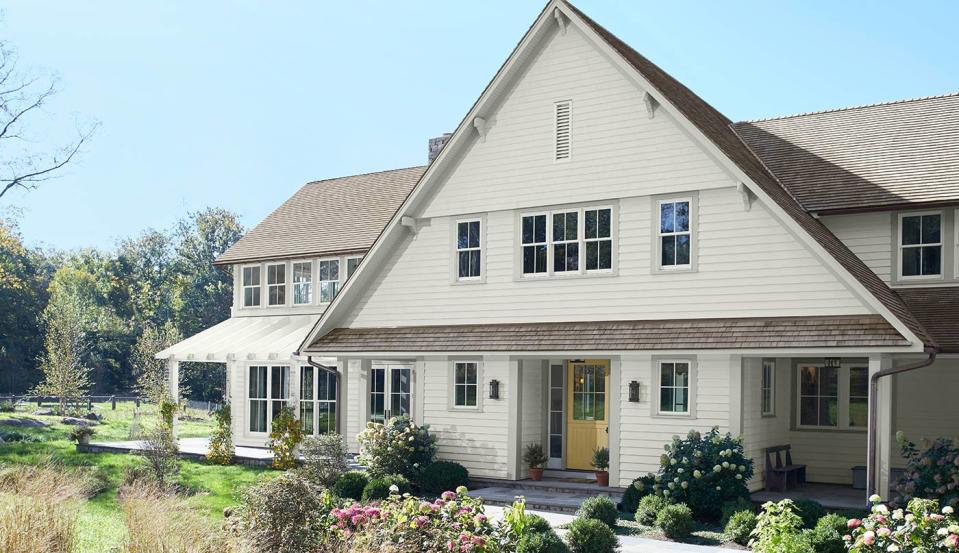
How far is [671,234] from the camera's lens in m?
20.7

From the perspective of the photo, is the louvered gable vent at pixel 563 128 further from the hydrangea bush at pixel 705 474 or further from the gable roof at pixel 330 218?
the gable roof at pixel 330 218

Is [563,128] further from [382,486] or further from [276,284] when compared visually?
[276,284]

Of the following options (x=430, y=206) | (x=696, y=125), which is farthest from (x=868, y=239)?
(x=430, y=206)

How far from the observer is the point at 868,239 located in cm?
2094

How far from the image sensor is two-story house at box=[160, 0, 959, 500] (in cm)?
1927

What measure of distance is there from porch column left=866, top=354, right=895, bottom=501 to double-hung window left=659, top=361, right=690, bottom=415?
3.50m

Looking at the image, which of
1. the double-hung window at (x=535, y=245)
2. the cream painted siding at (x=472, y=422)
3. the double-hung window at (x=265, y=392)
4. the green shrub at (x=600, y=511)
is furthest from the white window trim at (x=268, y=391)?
the green shrub at (x=600, y=511)

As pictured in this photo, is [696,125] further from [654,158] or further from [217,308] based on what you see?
[217,308]

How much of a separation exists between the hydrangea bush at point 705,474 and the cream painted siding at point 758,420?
1002mm

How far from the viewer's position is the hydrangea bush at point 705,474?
18031mm

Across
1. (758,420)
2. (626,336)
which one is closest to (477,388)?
(626,336)

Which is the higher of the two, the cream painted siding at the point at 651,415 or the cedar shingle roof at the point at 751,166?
the cedar shingle roof at the point at 751,166

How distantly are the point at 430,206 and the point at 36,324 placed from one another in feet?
162

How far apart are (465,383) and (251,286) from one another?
1189 centimetres
